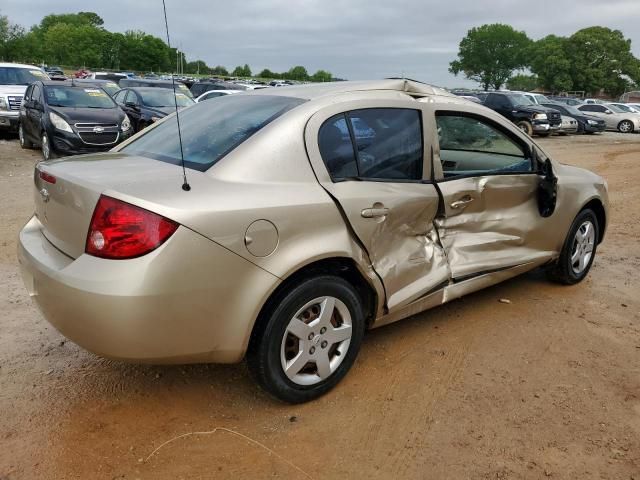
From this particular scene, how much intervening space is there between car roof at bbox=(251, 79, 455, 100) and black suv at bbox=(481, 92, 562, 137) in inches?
756

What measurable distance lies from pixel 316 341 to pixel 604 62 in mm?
86233

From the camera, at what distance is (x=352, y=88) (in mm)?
3389

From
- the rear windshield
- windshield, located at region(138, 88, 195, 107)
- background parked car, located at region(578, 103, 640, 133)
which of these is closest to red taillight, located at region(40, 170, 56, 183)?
the rear windshield

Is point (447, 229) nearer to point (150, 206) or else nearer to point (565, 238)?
point (565, 238)

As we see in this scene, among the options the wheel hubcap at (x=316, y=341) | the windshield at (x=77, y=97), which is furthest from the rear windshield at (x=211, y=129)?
the windshield at (x=77, y=97)

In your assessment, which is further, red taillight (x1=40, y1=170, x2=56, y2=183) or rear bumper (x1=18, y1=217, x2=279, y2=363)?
red taillight (x1=40, y1=170, x2=56, y2=183)

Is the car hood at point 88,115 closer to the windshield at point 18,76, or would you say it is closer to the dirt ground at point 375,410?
the windshield at point 18,76

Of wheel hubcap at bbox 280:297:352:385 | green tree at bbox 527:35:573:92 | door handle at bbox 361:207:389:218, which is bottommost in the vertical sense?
wheel hubcap at bbox 280:297:352:385

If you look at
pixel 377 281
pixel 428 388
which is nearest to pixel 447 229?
pixel 377 281

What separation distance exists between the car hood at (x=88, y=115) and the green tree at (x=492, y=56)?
354 feet

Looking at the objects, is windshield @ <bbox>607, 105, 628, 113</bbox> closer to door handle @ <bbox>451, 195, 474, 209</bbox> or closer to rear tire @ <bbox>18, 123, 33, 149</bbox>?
rear tire @ <bbox>18, 123, 33, 149</bbox>

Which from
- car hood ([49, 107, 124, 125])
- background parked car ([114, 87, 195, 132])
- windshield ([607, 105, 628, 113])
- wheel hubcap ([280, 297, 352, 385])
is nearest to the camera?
wheel hubcap ([280, 297, 352, 385])

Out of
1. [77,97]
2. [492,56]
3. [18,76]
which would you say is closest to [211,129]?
[77,97]

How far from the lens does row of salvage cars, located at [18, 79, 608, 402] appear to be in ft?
7.98
